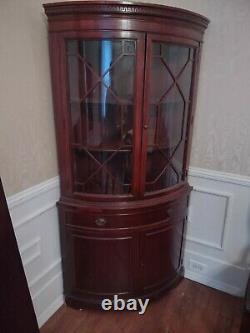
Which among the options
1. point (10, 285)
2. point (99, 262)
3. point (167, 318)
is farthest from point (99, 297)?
point (10, 285)

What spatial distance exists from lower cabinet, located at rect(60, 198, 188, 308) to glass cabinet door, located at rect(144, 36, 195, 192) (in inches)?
11.8

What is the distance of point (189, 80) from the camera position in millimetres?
1595

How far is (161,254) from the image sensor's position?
70.2 inches

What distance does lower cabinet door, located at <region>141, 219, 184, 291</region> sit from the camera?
1.71 m

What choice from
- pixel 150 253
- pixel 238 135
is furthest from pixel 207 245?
pixel 238 135

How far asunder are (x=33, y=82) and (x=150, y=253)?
1.20 metres

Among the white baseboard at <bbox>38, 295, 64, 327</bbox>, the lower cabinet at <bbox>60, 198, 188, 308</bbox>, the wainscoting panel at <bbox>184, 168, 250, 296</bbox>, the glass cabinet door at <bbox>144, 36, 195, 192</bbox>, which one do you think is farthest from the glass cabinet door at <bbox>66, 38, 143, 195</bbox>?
the white baseboard at <bbox>38, 295, 64, 327</bbox>

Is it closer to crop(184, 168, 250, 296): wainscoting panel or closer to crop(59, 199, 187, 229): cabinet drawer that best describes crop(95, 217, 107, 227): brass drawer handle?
crop(59, 199, 187, 229): cabinet drawer

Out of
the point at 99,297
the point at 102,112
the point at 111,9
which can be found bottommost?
the point at 99,297

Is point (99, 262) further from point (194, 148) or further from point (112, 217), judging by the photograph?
point (194, 148)

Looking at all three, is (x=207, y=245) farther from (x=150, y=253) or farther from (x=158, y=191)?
(x=158, y=191)

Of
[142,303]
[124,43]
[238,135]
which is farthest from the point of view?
[142,303]

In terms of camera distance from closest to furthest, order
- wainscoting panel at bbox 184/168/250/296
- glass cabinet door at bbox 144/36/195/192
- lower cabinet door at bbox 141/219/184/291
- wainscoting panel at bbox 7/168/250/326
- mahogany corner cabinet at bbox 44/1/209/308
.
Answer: mahogany corner cabinet at bbox 44/1/209/308 → glass cabinet door at bbox 144/36/195/192 → wainscoting panel at bbox 7/168/250/326 → lower cabinet door at bbox 141/219/184/291 → wainscoting panel at bbox 184/168/250/296

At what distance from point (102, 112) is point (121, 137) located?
0.55 ft
